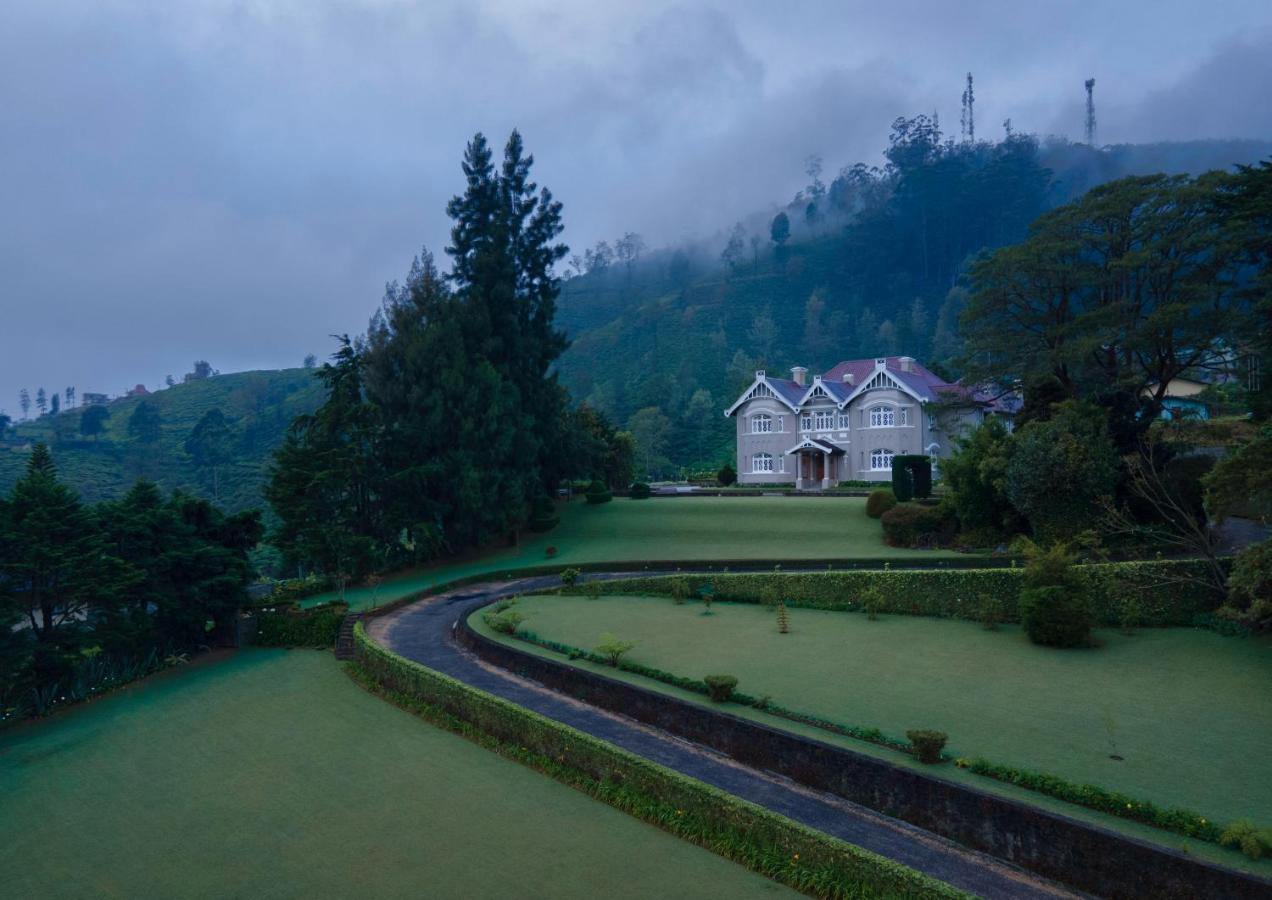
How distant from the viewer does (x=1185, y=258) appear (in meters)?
23.1

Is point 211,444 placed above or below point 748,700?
above

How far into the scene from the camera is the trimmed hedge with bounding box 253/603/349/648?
21984mm

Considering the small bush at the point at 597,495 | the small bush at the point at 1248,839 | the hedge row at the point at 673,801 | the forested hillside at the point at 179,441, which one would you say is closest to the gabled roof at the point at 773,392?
the small bush at the point at 597,495

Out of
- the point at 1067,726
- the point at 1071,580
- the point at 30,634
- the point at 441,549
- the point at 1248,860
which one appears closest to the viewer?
the point at 1248,860

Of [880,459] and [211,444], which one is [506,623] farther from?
[211,444]

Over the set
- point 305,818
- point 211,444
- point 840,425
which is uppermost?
point 211,444

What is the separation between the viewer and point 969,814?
909 cm

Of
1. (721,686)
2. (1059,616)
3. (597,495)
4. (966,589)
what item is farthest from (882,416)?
(721,686)

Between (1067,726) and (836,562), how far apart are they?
12340mm

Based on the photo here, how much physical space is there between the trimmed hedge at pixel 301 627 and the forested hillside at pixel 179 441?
35.7 m

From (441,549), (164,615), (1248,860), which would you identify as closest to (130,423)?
(441,549)

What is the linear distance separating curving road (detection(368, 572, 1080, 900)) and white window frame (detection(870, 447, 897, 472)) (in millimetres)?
26694

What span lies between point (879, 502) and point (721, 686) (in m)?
18.7

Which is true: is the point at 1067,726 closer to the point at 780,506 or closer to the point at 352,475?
the point at 780,506
